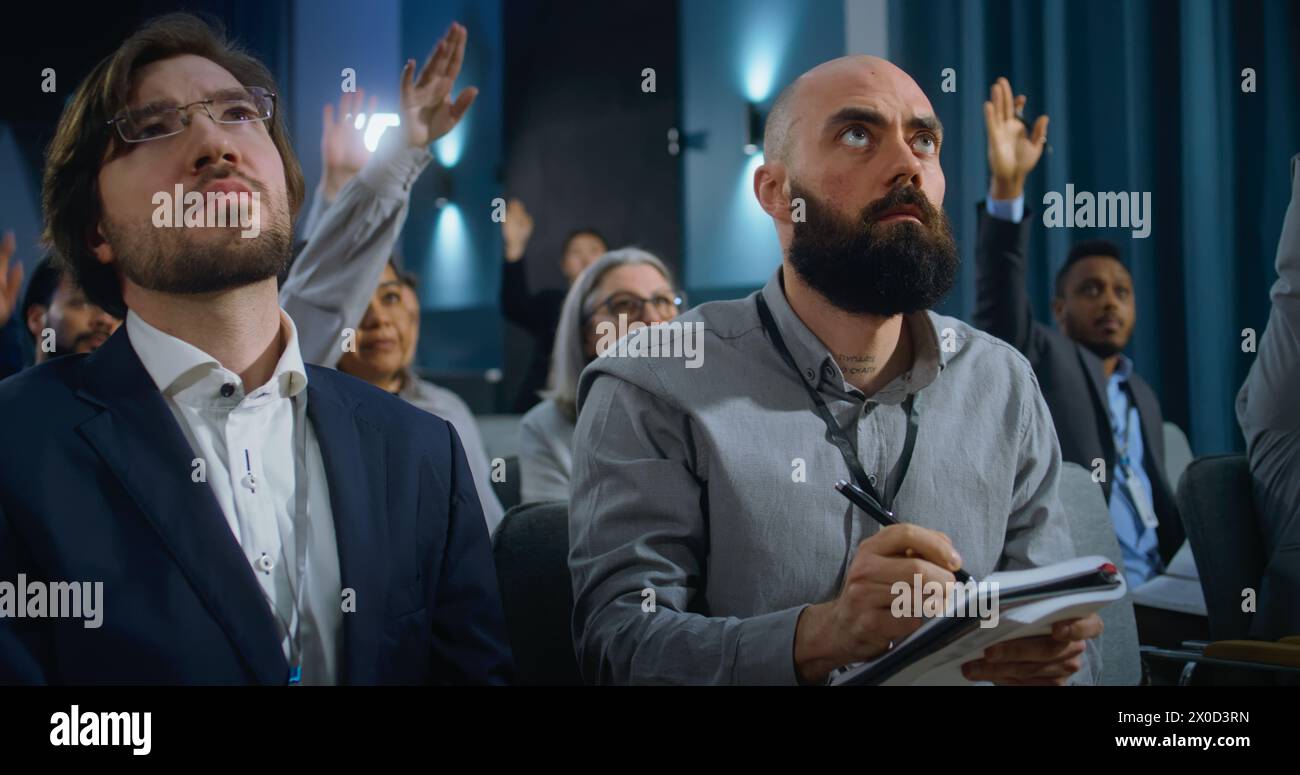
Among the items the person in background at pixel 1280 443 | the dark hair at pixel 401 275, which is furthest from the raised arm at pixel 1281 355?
the dark hair at pixel 401 275

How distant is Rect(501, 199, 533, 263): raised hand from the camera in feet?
12.2

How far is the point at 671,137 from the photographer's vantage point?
3.48 m

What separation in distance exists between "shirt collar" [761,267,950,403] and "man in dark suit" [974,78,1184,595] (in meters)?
0.64

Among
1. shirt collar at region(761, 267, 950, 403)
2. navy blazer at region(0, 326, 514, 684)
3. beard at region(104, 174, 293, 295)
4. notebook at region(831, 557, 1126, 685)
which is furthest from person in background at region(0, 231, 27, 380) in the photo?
notebook at region(831, 557, 1126, 685)

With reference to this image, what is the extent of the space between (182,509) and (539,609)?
1.68 feet

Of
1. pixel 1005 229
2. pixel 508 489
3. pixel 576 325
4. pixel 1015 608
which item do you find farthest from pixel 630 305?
pixel 1015 608

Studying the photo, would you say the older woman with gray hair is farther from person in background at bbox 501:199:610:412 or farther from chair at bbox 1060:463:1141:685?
chair at bbox 1060:463:1141:685

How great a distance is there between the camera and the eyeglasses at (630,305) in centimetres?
249

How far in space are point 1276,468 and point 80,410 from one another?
1.78 m

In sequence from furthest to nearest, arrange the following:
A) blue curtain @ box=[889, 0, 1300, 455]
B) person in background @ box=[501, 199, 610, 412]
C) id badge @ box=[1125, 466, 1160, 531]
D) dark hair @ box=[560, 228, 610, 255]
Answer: dark hair @ box=[560, 228, 610, 255] < person in background @ box=[501, 199, 610, 412] < id badge @ box=[1125, 466, 1160, 531] < blue curtain @ box=[889, 0, 1300, 455]

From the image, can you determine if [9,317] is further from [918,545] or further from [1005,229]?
[1005,229]

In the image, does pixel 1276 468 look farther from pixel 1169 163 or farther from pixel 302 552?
pixel 302 552
